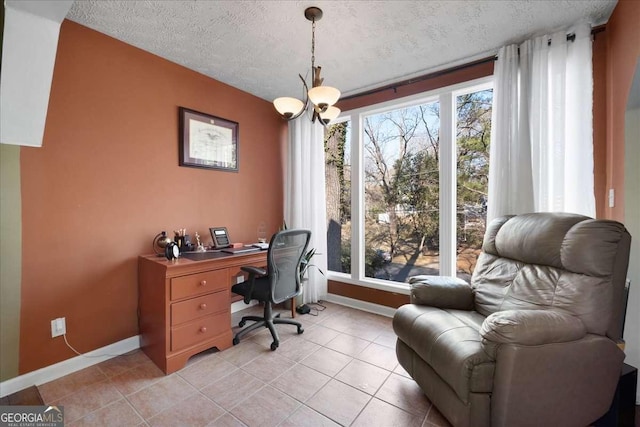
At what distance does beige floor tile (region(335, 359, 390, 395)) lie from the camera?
5.90 ft

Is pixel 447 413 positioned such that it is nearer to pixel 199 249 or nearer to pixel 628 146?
pixel 628 146

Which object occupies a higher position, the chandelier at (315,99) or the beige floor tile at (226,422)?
the chandelier at (315,99)

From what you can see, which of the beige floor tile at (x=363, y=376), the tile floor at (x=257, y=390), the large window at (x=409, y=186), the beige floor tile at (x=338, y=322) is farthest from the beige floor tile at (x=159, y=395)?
the large window at (x=409, y=186)

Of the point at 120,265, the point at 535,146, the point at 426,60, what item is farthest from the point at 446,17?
the point at 120,265

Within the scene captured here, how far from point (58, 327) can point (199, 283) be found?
97 centimetres

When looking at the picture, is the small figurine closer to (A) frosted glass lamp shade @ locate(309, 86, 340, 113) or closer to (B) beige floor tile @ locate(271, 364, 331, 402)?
(B) beige floor tile @ locate(271, 364, 331, 402)

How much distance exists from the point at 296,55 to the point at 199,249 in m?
1.99

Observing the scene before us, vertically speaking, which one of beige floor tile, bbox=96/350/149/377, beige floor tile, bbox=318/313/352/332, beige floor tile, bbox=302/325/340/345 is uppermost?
beige floor tile, bbox=318/313/352/332

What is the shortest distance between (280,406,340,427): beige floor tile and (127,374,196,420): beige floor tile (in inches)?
27.3

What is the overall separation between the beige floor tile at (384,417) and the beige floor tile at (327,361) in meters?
0.40

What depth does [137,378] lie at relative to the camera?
1872mm

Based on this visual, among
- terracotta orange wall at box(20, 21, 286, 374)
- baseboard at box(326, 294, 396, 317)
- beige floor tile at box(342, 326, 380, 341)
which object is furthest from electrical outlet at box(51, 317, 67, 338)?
baseboard at box(326, 294, 396, 317)

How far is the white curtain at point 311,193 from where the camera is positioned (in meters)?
3.32

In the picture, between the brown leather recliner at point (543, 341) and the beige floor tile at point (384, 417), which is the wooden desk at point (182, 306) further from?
the brown leather recliner at point (543, 341)
